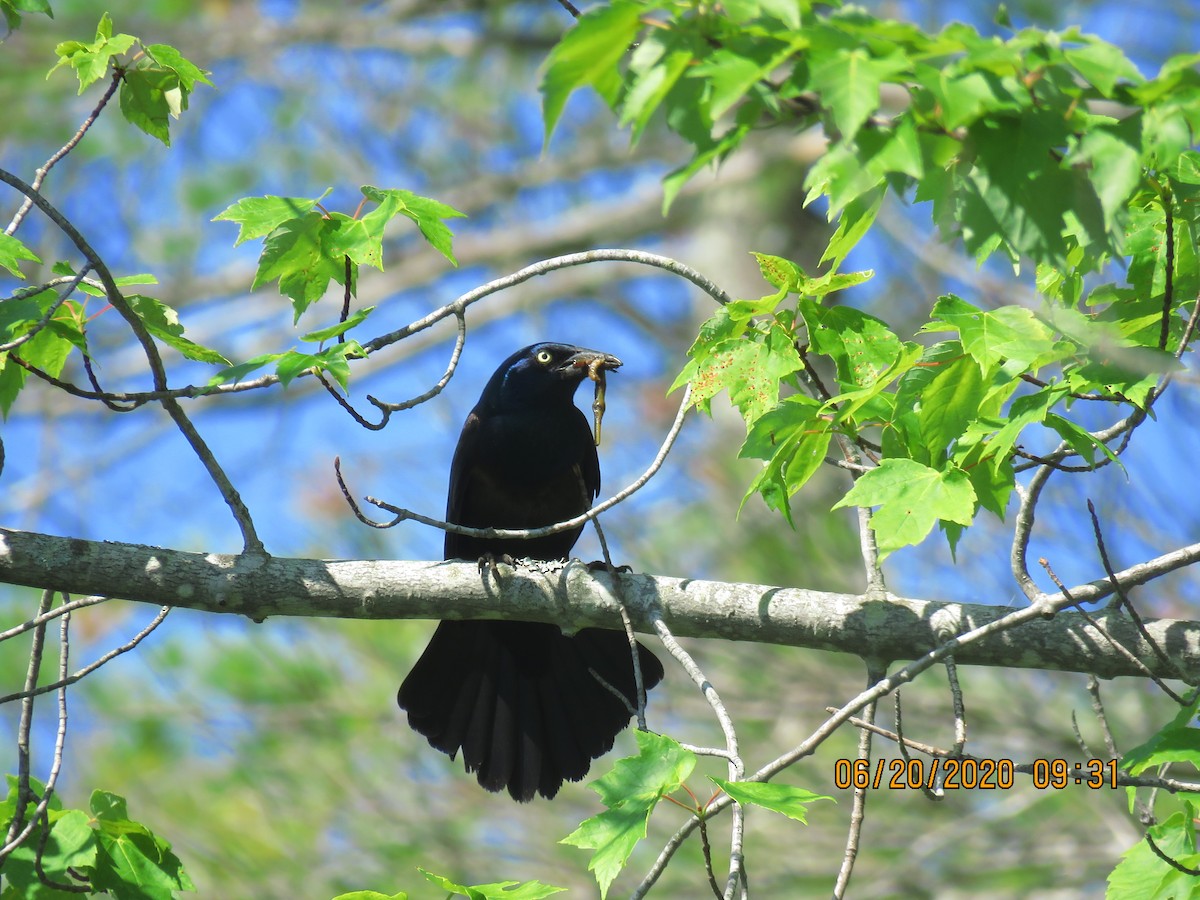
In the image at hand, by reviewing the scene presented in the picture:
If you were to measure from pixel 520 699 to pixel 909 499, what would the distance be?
224 centimetres

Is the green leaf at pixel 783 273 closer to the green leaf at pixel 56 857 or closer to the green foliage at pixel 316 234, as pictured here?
the green foliage at pixel 316 234

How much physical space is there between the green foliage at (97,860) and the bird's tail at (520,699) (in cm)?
159

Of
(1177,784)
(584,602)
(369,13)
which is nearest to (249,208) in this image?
(584,602)

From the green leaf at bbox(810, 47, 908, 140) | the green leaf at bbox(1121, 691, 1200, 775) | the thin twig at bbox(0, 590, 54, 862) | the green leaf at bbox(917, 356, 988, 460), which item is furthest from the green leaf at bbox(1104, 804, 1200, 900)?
the thin twig at bbox(0, 590, 54, 862)

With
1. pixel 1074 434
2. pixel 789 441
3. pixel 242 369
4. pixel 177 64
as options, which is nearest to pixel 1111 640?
pixel 1074 434

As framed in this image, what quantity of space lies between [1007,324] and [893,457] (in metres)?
0.40

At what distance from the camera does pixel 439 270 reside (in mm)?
9641

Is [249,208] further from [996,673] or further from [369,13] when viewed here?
[369,13]

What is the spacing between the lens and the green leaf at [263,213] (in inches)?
101

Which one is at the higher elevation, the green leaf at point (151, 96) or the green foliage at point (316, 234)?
the green leaf at point (151, 96)

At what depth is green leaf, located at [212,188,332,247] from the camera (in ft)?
8.44

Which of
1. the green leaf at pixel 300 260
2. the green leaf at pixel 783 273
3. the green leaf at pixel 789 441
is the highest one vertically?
the green leaf at pixel 300 260

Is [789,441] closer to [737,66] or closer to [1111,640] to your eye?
[1111,640]

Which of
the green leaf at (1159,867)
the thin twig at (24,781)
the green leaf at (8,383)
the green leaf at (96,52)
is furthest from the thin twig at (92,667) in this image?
the green leaf at (1159,867)
